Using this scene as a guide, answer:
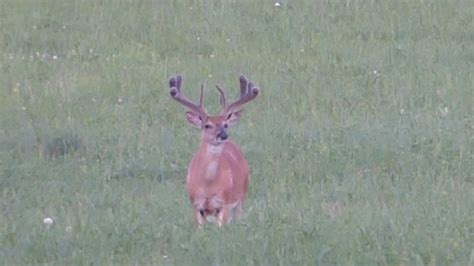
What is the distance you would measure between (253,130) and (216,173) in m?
3.13

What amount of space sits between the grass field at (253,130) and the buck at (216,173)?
182 mm

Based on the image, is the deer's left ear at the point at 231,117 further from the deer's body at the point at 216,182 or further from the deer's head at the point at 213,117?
the deer's body at the point at 216,182

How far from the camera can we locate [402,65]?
15609 mm

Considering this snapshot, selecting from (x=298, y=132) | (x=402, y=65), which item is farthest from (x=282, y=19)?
(x=298, y=132)

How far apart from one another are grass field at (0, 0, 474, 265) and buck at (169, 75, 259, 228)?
0.18 metres

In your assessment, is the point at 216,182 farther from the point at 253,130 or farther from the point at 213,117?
the point at 253,130

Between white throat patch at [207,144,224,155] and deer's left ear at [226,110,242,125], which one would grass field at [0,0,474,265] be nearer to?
white throat patch at [207,144,224,155]

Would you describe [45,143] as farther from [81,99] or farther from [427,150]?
[427,150]

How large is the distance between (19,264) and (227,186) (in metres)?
2.39

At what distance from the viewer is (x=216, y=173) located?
9.78 metres

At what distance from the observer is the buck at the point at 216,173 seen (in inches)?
380

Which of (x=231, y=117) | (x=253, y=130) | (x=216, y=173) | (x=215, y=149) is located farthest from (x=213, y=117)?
(x=253, y=130)

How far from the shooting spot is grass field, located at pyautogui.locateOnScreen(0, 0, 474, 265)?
25.9 feet

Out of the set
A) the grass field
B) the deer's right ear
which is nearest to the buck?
the deer's right ear
